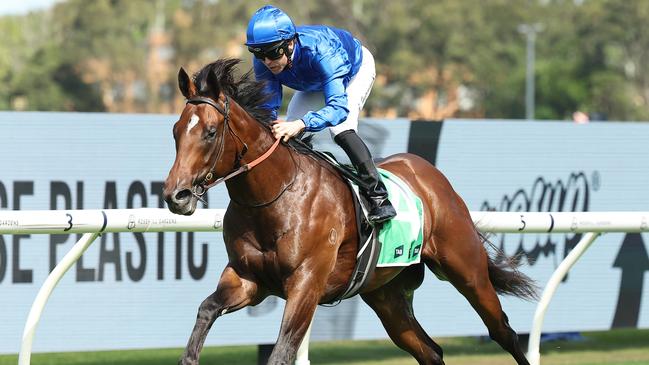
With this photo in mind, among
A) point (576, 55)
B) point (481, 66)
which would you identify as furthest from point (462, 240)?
point (576, 55)

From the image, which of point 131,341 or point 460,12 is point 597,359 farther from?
point 460,12

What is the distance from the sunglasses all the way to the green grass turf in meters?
2.95

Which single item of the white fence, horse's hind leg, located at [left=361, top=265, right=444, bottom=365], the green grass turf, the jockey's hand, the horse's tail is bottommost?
the green grass turf

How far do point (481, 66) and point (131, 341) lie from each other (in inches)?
1795

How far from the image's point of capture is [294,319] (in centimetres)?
404

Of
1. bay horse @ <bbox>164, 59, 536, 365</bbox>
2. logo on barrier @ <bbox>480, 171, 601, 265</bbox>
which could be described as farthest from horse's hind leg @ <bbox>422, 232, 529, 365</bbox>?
logo on barrier @ <bbox>480, 171, 601, 265</bbox>

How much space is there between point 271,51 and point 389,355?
3334 mm

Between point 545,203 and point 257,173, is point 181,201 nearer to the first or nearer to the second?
point 257,173

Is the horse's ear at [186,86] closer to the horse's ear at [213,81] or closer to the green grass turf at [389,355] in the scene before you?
the horse's ear at [213,81]

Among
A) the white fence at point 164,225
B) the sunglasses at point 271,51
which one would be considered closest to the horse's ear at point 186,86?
the sunglasses at point 271,51

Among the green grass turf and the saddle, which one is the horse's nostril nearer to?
the saddle

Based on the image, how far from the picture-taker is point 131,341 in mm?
6109

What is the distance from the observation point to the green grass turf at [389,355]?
6.81 metres

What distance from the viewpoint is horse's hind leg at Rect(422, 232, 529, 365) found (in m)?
5.04
